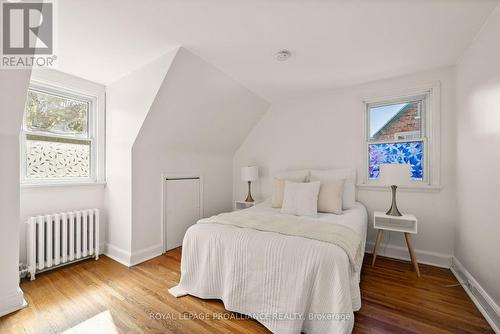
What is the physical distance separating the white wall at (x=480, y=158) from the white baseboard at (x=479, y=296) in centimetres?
4

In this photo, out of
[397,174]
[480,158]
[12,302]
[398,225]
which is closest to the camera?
Answer: [12,302]

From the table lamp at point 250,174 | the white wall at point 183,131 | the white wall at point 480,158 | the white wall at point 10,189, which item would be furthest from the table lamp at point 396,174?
the white wall at point 10,189

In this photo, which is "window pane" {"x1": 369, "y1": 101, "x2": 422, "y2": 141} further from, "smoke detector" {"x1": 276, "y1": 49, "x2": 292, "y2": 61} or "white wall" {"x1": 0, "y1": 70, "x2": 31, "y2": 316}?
"white wall" {"x1": 0, "y1": 70, "x2": 31, "y2": 316}

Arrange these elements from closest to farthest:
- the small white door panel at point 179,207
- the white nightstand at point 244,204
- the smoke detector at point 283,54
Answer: the smoke detector at point 283,54 → the small white door panel at point 179,207 → the white nightstand at point 244,204

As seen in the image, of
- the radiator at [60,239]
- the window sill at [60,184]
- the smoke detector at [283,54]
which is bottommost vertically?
the radiator at [60,239]

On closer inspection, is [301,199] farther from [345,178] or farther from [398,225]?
[398,225]

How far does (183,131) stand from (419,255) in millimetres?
3341

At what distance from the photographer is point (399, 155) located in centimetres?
273

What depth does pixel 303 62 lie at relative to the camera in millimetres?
2324

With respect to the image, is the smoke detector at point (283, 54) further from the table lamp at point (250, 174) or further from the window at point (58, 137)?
the window at point (58, 137)

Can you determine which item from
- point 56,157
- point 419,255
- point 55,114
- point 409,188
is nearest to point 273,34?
point 409,188

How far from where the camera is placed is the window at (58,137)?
232cm

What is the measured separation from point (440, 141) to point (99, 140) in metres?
4.24

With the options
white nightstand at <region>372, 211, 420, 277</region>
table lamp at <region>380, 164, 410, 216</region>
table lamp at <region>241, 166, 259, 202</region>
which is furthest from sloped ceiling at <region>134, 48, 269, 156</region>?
white nightstand at <region>372, 211, 420, 277</region>
